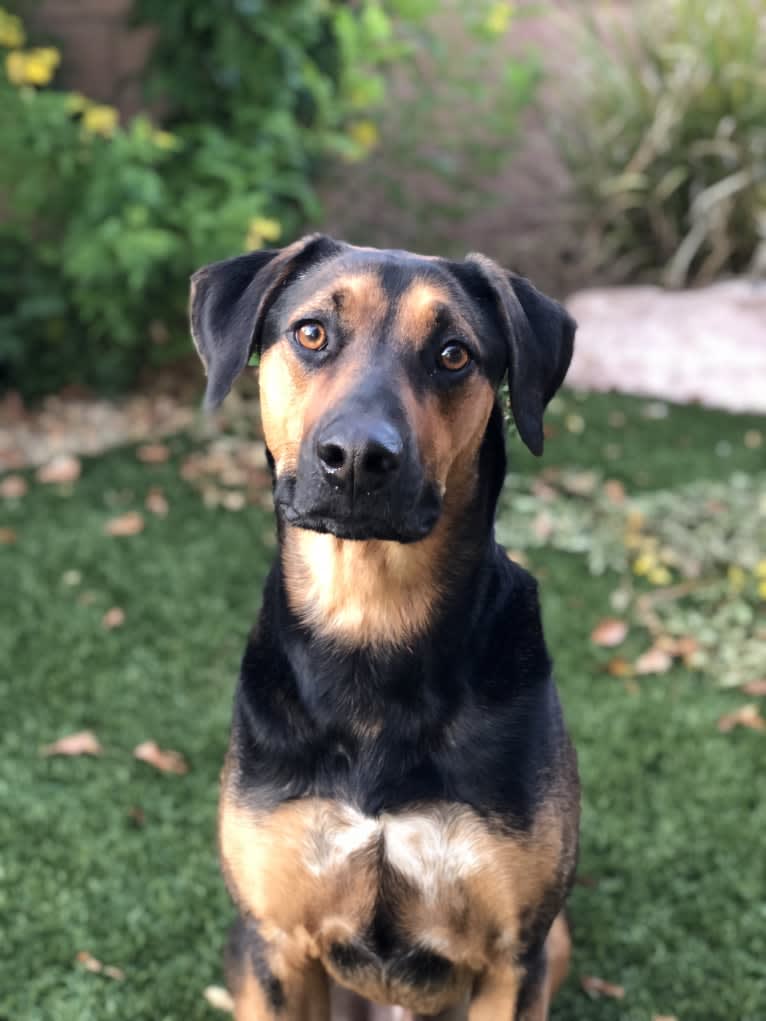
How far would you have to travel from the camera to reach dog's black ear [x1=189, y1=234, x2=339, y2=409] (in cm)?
254

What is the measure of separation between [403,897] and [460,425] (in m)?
0.96

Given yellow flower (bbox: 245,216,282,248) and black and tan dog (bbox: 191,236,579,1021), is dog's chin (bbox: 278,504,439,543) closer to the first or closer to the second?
black and tan dog (bbox: 191,236,579,1021)

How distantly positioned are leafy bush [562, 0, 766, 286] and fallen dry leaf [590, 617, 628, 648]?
422 centimetres

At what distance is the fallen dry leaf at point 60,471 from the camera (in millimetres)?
6516

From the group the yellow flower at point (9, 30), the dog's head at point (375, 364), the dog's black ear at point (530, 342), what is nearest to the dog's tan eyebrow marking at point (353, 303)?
the dog's head at point (375, 364)

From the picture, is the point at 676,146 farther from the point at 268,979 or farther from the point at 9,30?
the point at 268,979

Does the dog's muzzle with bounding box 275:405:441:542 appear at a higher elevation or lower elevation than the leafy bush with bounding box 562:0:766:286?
higher

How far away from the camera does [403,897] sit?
245 centimetres

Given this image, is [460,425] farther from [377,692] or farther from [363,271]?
[377,692]

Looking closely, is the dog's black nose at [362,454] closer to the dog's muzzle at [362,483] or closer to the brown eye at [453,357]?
the dog's muzzle at [362,483]

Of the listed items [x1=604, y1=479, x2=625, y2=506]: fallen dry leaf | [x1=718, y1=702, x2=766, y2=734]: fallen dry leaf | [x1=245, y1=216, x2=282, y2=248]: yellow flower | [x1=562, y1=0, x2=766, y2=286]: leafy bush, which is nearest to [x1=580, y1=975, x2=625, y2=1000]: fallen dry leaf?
[x1=718, y1=702, x2=766, y2=734]: fallen dry leaf

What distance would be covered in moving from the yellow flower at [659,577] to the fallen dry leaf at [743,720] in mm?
1039

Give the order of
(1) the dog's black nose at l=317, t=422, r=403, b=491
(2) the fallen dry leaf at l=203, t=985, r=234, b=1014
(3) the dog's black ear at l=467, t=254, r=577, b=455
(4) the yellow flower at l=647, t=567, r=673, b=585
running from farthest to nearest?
(4) the yellow flower at l=647, t=567, r=673, b=585
(2) the fallen dry leaf at l=203, t=985, r=234, b=1014
(3) the dog's black ear at l=467, t=254, r=577, b=455
(1) the dog's black nose at l=317, t=422, r=403, b=491

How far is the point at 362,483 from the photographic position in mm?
2199
